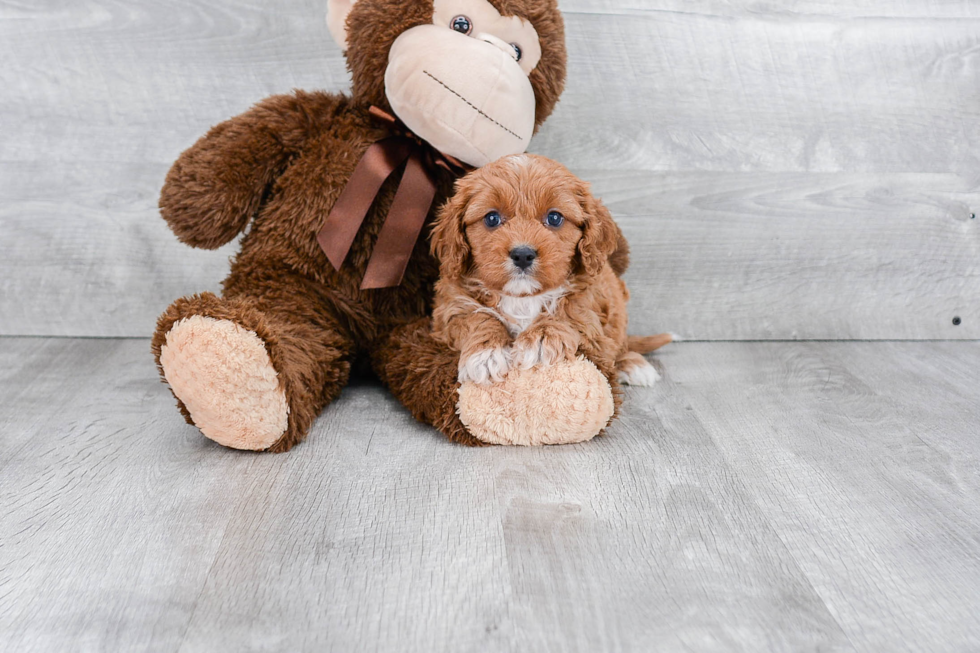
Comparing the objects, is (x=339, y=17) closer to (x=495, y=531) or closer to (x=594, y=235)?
(x=594, y=235)

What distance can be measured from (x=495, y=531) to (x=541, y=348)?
28 centimetres

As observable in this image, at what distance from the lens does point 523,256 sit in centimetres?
101

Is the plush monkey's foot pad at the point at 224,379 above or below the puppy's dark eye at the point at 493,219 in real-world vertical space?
below

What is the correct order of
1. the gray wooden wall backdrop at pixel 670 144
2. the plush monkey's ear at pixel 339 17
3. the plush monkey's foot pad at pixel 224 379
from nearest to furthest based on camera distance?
the plush monkey's foot pad at pixel 224 379 → the plush monkey's ear at pixel 339 17 → the gray wooden wall backdrop at pixel 670 144

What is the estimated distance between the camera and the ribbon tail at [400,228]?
121cm

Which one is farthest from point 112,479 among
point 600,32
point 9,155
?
point 600,32

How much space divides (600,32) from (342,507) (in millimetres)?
1015

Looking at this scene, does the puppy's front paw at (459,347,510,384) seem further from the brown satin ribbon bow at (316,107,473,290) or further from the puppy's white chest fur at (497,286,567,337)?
the brown satin ribbon bow at (316,107,473,290)

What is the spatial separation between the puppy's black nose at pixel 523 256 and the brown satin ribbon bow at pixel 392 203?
0.80 feet

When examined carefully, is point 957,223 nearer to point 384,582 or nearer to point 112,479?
point 384,582

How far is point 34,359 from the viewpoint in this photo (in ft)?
4.81

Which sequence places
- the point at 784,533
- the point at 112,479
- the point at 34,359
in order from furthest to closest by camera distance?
the point at 34,359
the point at 112,479
the point at 784,533

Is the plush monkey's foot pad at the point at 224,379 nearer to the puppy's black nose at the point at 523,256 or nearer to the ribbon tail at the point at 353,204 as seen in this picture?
the ribbon tail at the point at 353,204

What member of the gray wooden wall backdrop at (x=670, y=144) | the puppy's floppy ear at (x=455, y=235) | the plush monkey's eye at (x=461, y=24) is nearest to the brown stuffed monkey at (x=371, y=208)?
the plush monkey's eye at (x=461, y=24)
